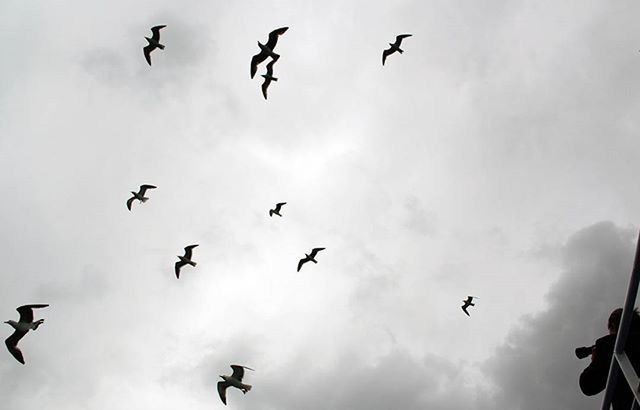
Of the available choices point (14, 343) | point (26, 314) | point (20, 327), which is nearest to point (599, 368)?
point (26, 314)

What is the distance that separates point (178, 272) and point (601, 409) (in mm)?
25769

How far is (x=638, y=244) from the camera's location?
493 centimetres

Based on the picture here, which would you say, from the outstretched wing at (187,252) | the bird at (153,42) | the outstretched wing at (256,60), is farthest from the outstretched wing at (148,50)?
the outstretched wing at (187,252)

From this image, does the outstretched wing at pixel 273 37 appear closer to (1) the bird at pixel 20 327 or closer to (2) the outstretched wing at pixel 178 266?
(2) the outstretched wing at pixel 178 266

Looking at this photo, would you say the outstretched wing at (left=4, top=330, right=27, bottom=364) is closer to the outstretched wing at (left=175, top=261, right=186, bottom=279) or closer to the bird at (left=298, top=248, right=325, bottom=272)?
the outstretched wing at (left=175, top=261, right=186, bottom=279)

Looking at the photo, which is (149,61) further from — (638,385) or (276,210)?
(638,385)

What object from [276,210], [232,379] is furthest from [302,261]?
[232,379]

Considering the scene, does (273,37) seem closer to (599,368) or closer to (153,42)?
(153,42)

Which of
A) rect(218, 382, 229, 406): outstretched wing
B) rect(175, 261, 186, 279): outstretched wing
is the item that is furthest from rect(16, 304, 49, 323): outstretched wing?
rect(175, 261, 186, 279): outstretched wing

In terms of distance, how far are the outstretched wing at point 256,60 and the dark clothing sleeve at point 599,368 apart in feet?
70.9

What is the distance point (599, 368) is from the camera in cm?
595

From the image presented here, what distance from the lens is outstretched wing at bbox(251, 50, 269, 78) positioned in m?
25.4

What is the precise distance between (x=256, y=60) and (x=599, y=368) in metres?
22.2

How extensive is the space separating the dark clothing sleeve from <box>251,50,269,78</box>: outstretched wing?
21.6m
